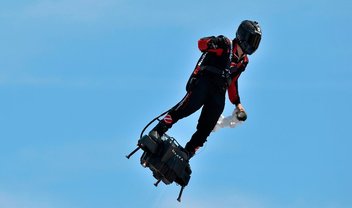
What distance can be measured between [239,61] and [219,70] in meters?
0.95

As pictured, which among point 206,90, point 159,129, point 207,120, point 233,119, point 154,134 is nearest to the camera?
point 154,134

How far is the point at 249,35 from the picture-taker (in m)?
23.3

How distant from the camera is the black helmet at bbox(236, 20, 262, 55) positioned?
23.3 metres

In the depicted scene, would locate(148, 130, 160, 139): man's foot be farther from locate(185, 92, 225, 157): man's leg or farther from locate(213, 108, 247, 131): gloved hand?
locate(213, 108, 247, 131): gloved hand

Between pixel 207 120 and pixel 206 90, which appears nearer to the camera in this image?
pixel 206 90

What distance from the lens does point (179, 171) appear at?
74.9 feet

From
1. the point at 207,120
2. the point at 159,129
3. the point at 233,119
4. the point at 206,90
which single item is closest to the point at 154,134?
the point at 159,129

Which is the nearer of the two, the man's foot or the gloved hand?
the man's foot

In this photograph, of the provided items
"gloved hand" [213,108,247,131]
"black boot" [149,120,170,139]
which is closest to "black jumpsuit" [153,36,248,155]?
Result: "black boot" [149,120,170,139]

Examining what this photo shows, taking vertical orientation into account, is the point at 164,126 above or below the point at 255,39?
below

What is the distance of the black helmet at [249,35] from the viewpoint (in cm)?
2333

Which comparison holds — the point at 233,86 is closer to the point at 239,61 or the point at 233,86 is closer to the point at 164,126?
the point at 239,61

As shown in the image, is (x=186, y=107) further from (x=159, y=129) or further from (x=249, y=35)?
(x=249, y=35)

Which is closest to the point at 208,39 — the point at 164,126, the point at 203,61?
the point at 203,61
